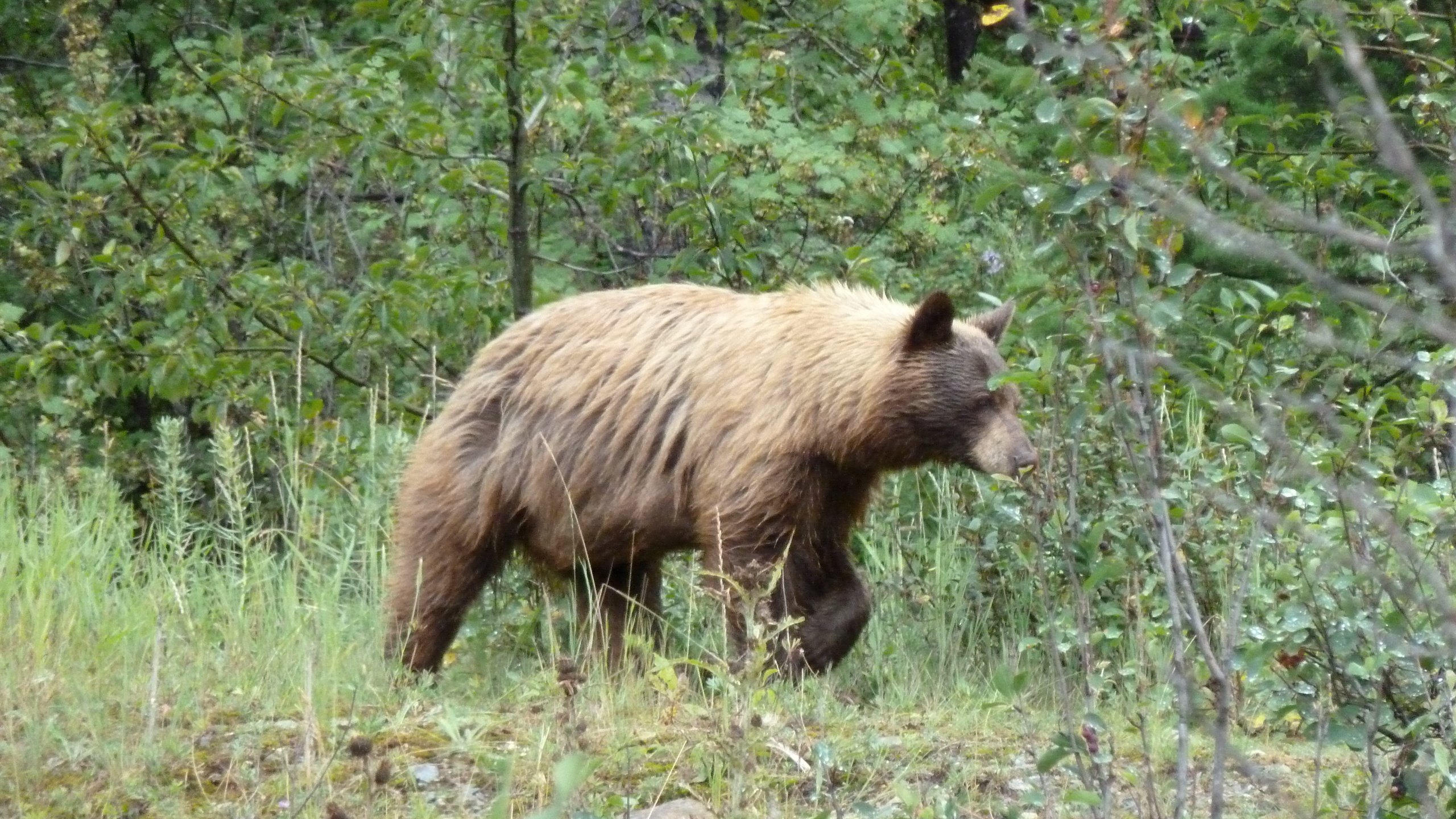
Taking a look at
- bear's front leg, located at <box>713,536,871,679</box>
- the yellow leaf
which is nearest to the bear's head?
bear's front leg, located at <box>713,536,871,679</box>

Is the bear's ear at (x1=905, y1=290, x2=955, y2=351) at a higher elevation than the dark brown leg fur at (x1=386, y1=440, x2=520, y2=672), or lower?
higher

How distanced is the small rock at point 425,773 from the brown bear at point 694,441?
2036 mm

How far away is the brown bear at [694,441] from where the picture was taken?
6.20m

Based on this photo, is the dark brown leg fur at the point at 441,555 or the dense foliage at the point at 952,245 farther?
the dark brown leg fur at the point at 441,555

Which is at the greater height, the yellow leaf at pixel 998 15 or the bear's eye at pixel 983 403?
the yellow leaf at pixel 998 15

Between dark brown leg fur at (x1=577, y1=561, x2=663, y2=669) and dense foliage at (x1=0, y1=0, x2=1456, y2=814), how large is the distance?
42.6 inches

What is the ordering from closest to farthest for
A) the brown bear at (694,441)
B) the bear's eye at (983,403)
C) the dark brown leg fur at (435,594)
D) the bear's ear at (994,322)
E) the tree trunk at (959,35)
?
the brown bear at (694,441) → the bear's eye at (983,403) → the dark brown leg fur at (435,594) → the bear's ear at (994,322) → the tree trunk at (959,35)

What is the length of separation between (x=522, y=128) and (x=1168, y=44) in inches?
132

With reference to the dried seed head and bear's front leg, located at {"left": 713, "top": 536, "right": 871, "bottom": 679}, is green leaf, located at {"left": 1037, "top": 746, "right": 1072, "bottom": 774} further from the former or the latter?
bear's front leg, located at {"left": 713, "top": 536, "right": 871, "bottom": 679}

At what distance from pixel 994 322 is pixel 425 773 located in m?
3.55

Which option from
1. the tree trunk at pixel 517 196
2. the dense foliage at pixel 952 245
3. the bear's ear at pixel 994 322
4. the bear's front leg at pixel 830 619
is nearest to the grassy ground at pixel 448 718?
the bear's front leg at pixel 830 619

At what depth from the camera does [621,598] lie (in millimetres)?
7078

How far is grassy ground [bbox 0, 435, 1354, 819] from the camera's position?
3.66 metres

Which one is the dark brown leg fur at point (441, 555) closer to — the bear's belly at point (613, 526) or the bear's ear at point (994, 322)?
the bear's belly at point (613, 526)
